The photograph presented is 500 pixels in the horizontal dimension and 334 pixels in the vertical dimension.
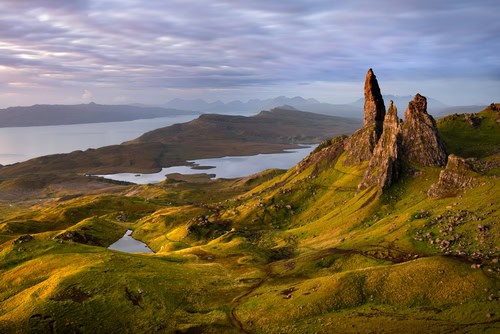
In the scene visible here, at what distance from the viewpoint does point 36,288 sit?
75062 mm

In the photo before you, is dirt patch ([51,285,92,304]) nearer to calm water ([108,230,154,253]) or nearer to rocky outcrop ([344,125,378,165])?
calm water ([108,230,154,253])

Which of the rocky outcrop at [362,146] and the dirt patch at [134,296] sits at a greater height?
the rocky outcrop at [362,146]

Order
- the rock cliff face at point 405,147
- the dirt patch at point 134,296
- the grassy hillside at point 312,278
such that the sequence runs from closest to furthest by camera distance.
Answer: the grassy hillside at point 312,278, the dirt patch at point 134,296, the rock cliff face at point 405,147

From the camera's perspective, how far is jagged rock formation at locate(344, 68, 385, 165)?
17700 centimetres

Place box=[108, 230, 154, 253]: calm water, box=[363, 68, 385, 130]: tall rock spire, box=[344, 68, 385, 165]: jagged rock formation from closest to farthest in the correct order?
box=[108, 230, 154, 253]: calm water
box=[344, 68, 385, 165]: jagged rock formation
box=[363, 68, 385, 130]: tall rock spire

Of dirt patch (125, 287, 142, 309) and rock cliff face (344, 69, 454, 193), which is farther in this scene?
rock cliff face (344, 69, 454, 193)

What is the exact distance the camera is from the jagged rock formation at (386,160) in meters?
126

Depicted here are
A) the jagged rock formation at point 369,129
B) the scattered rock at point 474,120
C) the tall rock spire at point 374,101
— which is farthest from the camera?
the tall rock spire at point 374,101

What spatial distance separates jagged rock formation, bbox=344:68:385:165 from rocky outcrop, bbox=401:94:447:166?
103ft

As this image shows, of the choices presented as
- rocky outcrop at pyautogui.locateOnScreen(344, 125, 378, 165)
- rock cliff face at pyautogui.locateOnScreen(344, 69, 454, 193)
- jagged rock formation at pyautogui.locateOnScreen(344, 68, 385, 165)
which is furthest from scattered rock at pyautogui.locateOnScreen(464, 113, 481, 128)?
rocky outcrop at pyautogui.locateOnScreen(344, 125, 378, 165)

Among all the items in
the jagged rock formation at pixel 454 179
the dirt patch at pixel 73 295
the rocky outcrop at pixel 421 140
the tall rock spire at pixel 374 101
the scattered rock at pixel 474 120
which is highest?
the tall rock spire at pixel 374 101

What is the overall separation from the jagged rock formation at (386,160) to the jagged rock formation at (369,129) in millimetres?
20022

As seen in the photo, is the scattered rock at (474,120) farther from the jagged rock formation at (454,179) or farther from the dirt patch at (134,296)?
the dirt patch at (134,296)

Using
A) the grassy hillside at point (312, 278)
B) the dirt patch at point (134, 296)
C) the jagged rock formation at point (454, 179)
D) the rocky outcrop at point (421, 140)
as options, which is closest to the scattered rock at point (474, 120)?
the rocky outcrop at point (421, 140)
